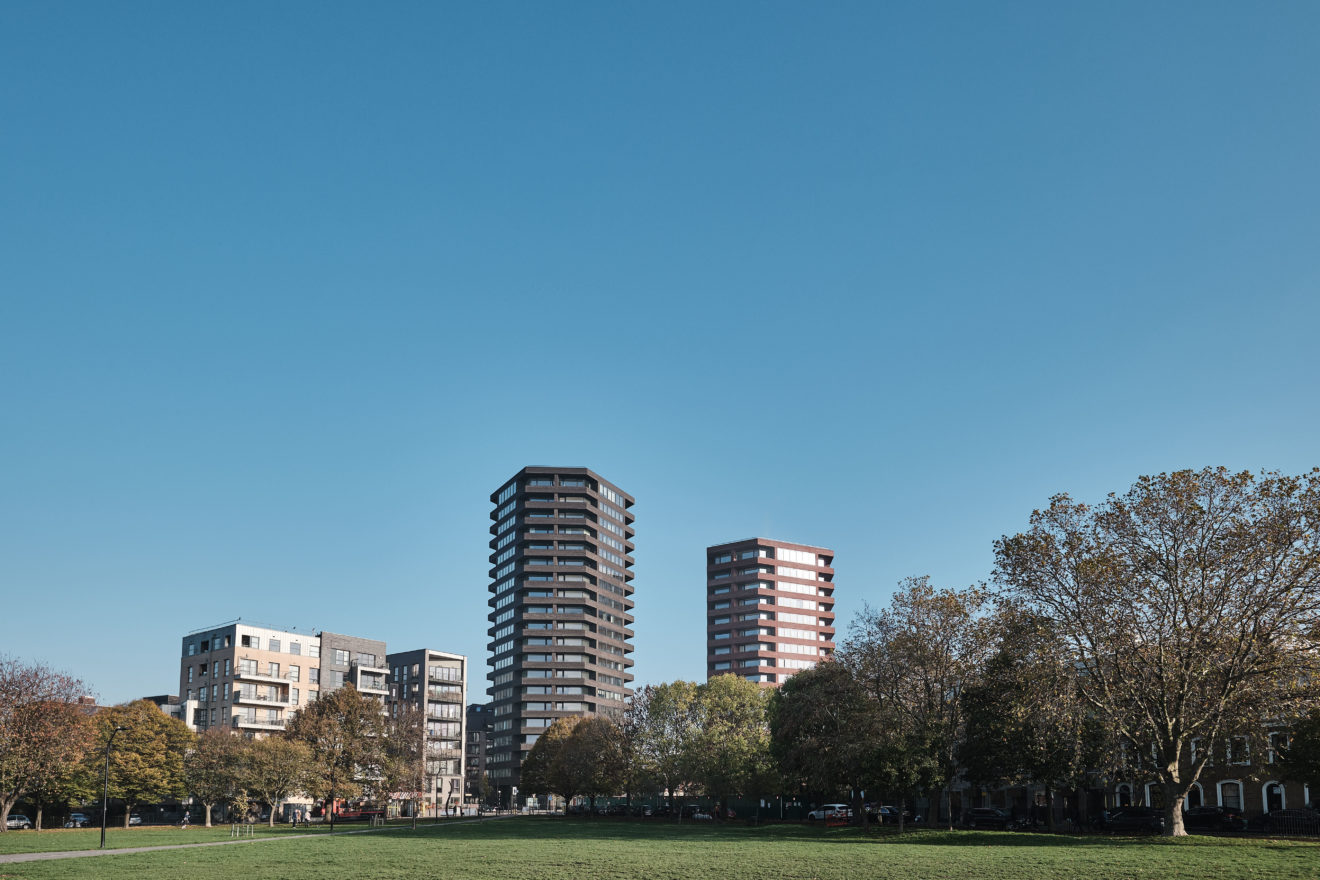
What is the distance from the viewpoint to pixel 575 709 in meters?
200

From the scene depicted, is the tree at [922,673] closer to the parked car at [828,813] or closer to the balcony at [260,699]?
the parked car at [828,813]

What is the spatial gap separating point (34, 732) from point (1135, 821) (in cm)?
8697

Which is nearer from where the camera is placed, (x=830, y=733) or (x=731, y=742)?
(x=830, y=733)

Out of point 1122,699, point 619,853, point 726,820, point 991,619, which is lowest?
point 726,820

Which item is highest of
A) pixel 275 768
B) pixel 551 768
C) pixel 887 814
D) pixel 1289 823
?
pixel 1289 823

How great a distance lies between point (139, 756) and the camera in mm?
106500

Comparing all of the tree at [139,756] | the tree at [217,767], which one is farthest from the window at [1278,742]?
the tree at [139,756]

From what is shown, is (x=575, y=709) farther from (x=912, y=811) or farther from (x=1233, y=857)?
(x=1233, y=857)

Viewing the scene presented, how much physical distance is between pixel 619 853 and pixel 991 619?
32520 millimetres

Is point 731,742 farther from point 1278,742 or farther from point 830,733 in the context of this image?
point 1278,742

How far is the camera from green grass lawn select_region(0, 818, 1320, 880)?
39812 mm

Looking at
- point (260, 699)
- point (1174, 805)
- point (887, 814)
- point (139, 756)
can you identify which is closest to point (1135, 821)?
point (1174, 805)

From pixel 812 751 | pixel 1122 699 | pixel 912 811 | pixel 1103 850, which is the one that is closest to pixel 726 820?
pixel 912 811

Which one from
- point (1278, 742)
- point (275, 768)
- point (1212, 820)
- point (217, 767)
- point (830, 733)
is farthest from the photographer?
point (217, 767)
